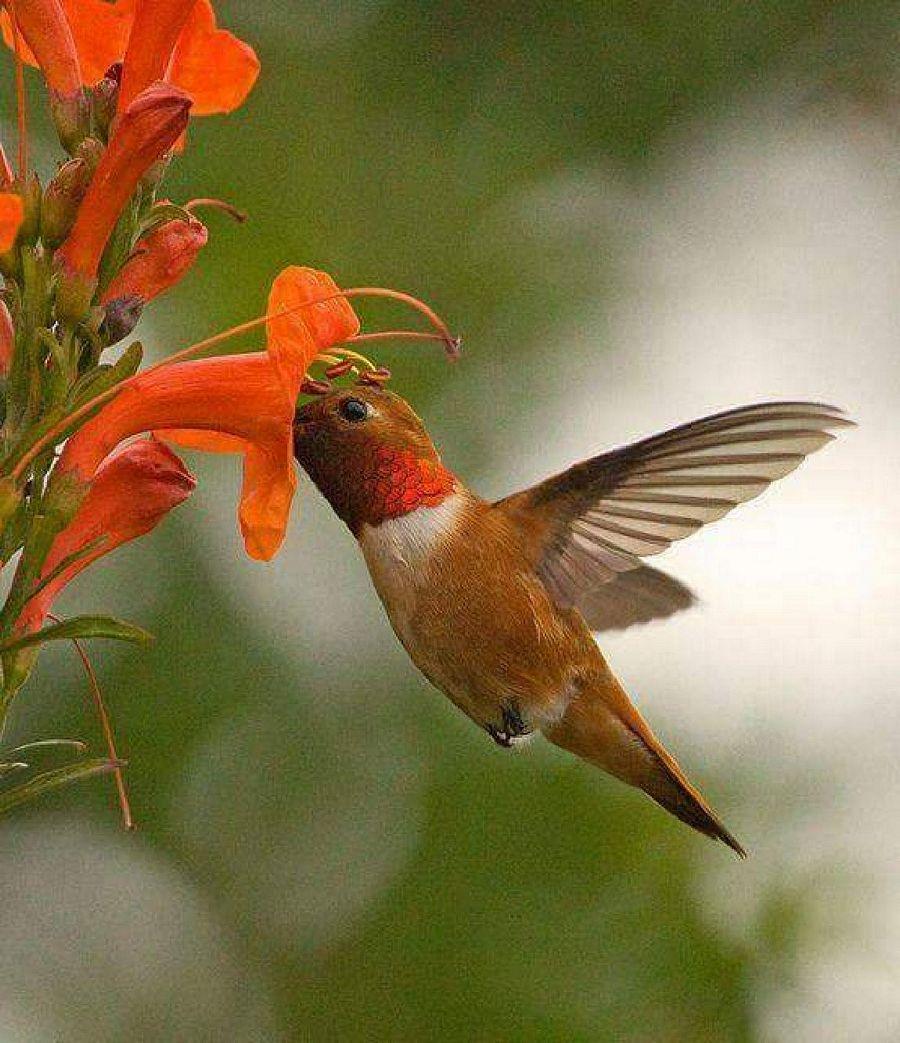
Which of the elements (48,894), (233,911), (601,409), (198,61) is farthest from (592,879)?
(198,61)

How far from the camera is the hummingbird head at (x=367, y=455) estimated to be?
296 centimetres

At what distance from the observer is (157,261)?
2.31 meters

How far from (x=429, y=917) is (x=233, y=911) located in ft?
2.83

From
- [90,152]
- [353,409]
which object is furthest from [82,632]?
[353,409]

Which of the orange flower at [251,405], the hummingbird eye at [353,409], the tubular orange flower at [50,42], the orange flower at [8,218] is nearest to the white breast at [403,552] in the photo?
the hummingbird eye at [353,409]

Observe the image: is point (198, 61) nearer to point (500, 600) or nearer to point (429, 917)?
point (500, 600)

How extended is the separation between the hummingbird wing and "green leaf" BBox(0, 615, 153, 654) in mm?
1175

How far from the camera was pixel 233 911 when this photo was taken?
519 cm

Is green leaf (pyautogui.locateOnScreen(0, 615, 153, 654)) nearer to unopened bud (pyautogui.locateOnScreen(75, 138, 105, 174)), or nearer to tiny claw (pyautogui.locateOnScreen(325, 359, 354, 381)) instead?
unopened bud (pyautogui.locateOnScreen(75, 138, 105, 174))

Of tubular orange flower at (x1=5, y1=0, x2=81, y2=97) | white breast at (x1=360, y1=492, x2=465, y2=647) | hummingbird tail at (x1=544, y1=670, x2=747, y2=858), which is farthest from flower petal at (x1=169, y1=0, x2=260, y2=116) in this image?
hummingbird tail at (x1=544, y1=670, x2=747, y2=858)

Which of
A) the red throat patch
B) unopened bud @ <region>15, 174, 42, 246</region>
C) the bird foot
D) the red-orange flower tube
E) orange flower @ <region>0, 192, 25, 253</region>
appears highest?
the red-orange flower tube

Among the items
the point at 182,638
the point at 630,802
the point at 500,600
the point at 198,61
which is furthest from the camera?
the point at 182,638

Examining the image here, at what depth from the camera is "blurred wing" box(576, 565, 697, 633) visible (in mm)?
3635

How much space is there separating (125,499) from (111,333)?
1.08ft
